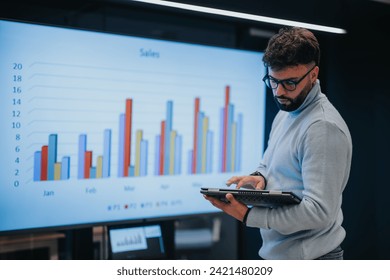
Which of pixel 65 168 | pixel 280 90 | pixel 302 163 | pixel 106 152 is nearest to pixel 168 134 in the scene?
pixel 106 152

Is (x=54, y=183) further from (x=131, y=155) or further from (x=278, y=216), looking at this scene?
(x=278, y=216)

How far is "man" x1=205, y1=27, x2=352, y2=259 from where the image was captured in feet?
4.36

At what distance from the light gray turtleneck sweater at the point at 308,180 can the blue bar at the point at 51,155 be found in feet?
3.39

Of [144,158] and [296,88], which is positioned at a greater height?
[296,88]

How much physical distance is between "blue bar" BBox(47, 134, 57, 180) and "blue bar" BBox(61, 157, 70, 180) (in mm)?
A: 41

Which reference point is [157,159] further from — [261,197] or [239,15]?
[261,197]

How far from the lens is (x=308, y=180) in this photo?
4.39 feet

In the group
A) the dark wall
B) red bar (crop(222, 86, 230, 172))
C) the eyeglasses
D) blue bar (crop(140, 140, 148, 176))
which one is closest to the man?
the eyeglasses

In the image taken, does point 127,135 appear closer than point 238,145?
Yes

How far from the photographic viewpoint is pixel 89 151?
219 cm

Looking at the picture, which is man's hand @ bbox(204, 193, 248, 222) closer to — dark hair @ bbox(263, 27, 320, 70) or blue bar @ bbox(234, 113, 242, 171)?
dark hair @ bbox(263, 27, 320, 70)

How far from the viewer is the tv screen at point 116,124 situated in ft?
6.62

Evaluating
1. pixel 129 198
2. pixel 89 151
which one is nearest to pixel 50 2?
pixel 89 151

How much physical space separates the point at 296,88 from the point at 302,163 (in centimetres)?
24
